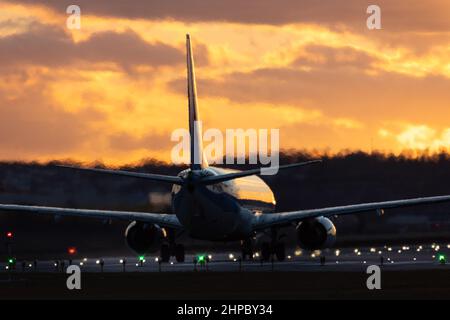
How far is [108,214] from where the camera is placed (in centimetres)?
7931

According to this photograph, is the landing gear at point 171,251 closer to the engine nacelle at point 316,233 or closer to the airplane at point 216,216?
the airplane at point 216,216

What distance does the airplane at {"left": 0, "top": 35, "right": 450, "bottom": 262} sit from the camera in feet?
237

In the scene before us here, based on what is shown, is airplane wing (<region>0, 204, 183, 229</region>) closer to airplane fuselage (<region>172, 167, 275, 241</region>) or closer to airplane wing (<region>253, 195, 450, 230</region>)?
airplane fuselage (<region>172, 167, 275, 241</region>)

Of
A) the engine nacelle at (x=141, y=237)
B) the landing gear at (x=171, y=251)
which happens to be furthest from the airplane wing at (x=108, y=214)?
the landing gear at (x=171, y=251)

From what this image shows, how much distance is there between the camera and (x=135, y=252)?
80000 millimetres

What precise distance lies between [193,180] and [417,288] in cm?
2258

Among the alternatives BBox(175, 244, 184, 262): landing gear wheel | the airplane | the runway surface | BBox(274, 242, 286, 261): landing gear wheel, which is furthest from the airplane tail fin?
BBox(274, 242, 286, 261): landing gear wheel

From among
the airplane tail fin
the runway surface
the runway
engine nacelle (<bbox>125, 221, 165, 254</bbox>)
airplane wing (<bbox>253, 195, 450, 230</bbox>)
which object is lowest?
the runway surface

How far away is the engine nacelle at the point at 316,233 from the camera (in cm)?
7806

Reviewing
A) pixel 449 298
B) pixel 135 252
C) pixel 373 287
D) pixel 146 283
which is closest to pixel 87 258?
pixel 135 252

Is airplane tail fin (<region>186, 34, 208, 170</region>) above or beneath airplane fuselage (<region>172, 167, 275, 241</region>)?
above

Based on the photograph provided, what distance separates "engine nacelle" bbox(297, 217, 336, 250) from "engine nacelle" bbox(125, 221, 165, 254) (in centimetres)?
873

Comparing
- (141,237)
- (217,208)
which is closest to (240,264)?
(217,208)
